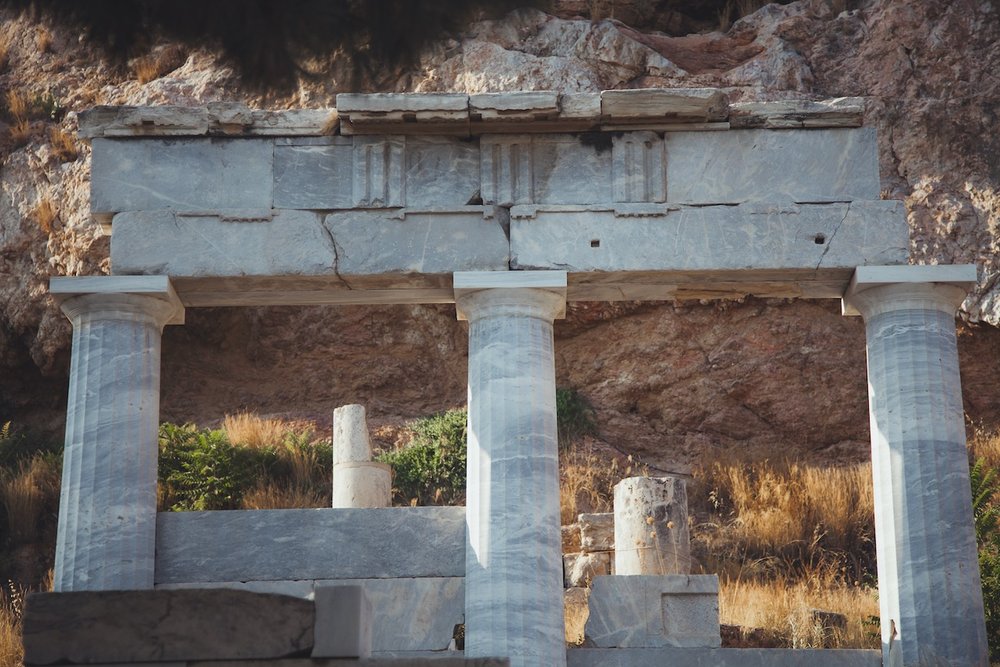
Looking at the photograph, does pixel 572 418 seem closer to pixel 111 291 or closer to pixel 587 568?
pixel 587 568

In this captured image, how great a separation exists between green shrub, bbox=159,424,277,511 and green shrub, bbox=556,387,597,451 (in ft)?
14.6

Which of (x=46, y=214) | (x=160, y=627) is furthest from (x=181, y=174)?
(x=46, y=214)

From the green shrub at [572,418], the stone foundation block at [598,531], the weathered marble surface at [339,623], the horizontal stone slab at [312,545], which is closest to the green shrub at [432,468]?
the green shrub at [572,418]

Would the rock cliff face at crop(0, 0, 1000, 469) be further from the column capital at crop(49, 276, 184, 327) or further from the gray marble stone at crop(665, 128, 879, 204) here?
the column capital at crop(49, 276, 184, 327)

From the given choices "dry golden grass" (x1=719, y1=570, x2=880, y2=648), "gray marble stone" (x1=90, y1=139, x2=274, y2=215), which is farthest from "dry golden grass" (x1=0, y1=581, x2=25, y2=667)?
"dry golden grass" (x1=719, y1=570, x2=880, y2=648)

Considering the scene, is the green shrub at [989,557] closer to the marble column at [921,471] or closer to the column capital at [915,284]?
the marble column at [921,471]

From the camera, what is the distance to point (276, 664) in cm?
907

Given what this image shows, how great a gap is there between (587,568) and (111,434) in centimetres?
637

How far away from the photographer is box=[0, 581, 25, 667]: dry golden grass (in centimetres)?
1608

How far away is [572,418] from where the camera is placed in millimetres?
22781

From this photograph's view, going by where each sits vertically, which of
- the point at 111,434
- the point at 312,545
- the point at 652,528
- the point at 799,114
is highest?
the point at 799,114

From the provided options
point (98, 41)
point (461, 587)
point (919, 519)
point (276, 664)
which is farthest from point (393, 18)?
→ point (919, 519)

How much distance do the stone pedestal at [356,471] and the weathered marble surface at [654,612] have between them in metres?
4.10

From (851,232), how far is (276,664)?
7.33 meters
